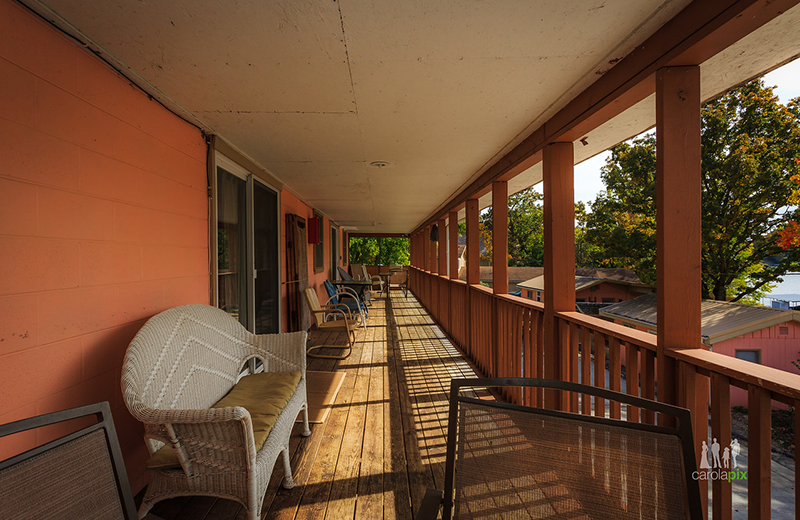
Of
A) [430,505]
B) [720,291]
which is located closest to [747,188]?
[720,291]

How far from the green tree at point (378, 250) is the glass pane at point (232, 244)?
53.0 ft

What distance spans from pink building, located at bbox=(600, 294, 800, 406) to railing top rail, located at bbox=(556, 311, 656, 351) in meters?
5.55

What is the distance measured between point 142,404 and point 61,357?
41 centimetres

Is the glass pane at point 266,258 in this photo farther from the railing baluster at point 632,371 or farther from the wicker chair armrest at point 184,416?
the railing baluster at point 632,371

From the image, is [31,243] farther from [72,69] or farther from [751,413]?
[751,413]

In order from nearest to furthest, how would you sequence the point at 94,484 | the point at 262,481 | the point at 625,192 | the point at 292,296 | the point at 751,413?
the point at 94,484 < the point at 751,413 < the point at 262,481 < the point at 292,296 < the point at 625,192

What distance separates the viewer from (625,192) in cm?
1325

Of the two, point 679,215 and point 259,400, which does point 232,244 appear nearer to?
point 259,400

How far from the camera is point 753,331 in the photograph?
23.8 ft

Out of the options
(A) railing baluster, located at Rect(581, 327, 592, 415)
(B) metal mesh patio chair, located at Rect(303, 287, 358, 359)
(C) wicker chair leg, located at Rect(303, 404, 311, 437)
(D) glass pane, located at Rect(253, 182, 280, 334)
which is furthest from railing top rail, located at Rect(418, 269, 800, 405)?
(D) glass pane, located at Rect(253, 182, 280, 334)

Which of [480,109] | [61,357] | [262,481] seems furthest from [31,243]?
[480,109]

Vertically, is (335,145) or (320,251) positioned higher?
(335,145)

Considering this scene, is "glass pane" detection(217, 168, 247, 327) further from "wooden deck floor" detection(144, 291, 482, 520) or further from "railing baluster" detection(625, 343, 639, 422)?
"railing baluster" detection(625, 343, 639, 422)

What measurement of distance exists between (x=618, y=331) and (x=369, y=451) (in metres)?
1.73
